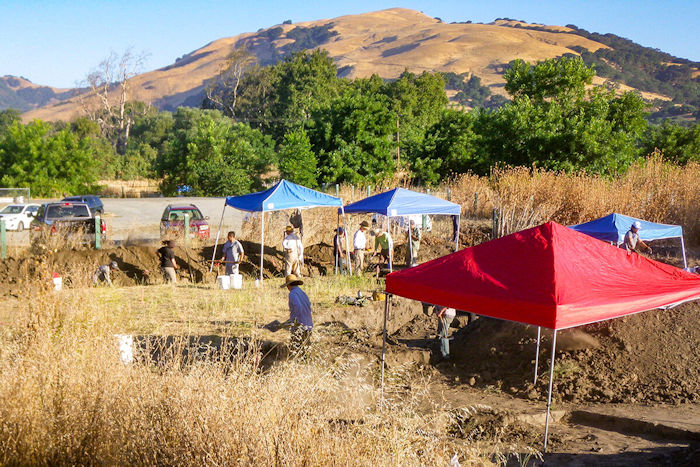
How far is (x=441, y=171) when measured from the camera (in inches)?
1593

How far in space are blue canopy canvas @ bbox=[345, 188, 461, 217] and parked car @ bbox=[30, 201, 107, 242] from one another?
8.17m

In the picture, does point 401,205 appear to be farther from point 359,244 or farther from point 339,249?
point 339,249

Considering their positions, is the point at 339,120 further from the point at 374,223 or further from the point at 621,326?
the point at 621,326

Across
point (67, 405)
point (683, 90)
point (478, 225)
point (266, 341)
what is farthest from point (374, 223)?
point (683, 90)

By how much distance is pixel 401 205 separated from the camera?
18312 millimetres

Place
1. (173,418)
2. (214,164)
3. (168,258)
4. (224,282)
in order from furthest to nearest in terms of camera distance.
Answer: (214,164), (168,258), (224,282), (173,418)

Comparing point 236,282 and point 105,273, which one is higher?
point 105,273

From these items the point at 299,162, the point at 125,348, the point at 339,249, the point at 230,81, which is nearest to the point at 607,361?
the point at 125,348

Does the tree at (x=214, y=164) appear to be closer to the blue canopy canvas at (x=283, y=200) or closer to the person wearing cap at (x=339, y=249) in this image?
the person wearing cap at (x=339, y=249)

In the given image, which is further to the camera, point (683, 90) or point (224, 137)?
point (683, 90)

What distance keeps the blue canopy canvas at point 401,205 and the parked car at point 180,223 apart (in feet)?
20.3

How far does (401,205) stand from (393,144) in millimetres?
21431

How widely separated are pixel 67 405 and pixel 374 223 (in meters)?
19.3

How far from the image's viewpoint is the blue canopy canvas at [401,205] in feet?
59.5
